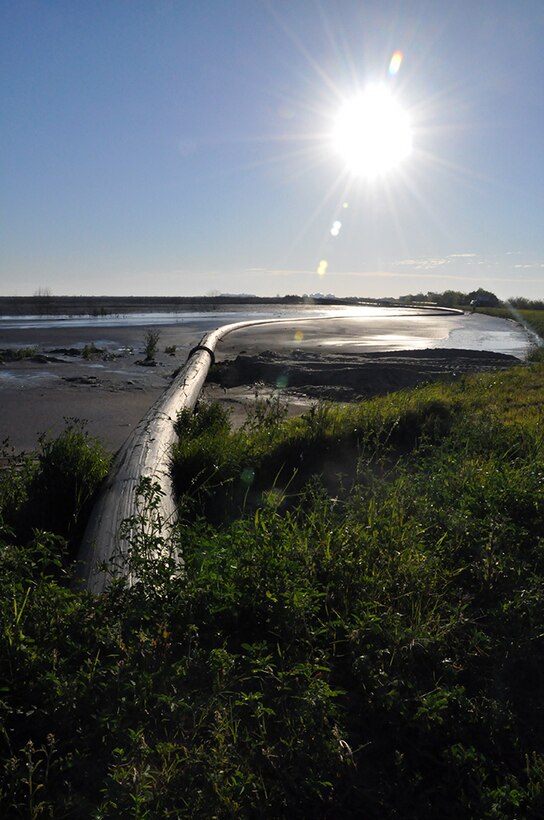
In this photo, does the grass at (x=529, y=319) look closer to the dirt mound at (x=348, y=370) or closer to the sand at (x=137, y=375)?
the sand at (x=137, y=375)

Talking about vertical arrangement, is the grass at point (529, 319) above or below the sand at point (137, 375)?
above

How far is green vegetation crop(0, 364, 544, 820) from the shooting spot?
2053mm

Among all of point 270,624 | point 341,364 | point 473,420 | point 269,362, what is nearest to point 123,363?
point 269,362

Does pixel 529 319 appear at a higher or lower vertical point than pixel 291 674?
higher

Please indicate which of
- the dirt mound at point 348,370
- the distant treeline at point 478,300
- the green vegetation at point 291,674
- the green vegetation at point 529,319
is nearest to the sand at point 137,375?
the dirt mound at point 348,370

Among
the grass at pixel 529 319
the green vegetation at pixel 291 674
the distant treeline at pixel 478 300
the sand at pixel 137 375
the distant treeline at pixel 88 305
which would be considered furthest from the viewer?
the distant treeline at pixel 478 300

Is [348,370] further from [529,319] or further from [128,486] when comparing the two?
[529,319]

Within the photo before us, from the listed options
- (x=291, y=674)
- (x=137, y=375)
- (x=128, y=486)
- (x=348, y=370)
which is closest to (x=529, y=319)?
(x=348, y=370)

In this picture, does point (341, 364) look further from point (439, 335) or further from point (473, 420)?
point (439, 335)

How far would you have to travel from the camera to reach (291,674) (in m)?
2.39

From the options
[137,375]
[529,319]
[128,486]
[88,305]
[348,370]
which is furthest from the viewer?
[88,305]

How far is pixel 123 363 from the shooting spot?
1448 cm

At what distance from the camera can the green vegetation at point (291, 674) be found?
205cm

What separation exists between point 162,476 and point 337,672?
2451 millimetres
